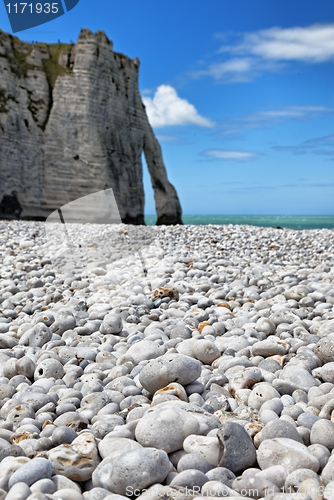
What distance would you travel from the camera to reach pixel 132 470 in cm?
144

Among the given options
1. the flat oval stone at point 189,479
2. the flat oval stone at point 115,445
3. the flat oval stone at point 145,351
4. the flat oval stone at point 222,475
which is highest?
the flat oval stone at point 145,351

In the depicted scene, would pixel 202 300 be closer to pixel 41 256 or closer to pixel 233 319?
pixel 233 319

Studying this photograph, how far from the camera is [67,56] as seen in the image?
68.8ft

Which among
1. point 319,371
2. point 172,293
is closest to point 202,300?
point 172,293

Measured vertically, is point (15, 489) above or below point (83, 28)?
below

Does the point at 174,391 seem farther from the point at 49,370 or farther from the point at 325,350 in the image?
the point at 325,350

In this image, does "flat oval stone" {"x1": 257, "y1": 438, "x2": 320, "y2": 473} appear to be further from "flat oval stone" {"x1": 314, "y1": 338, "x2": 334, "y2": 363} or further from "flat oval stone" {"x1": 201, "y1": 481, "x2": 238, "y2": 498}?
"flat oval stone" {"x1": 314, "y1": 338, "x2": 334, "y2": 363}

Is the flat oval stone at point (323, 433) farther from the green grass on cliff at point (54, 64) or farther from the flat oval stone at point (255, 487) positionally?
the green grass on cliff at point (54, 64)

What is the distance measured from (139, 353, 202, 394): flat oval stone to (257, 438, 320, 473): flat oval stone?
0.60 m

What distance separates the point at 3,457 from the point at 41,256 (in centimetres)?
516

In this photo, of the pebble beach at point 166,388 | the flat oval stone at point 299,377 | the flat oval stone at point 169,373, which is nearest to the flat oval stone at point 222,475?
the pebble beach at point 166,388

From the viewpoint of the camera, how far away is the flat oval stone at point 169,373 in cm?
211

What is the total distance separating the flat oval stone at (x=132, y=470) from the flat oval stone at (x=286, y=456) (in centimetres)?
37

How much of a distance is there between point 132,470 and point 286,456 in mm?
569
